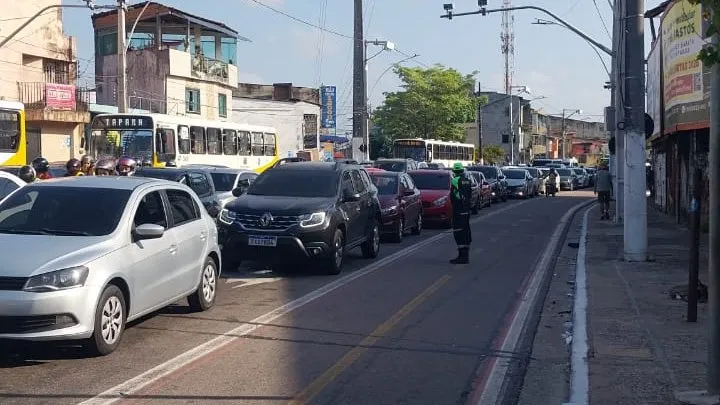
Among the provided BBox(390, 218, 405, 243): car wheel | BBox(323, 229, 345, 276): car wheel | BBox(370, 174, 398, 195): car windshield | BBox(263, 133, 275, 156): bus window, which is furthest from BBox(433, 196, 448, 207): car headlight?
BBox(263, 133, 275, 156): bus window

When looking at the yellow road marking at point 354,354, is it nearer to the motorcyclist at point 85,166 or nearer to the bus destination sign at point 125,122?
the motorcyclist at point 85,166

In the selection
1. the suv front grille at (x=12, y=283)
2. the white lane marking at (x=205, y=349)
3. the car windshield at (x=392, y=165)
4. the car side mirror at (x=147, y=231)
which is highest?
the car windshield at (x=392, y=165)

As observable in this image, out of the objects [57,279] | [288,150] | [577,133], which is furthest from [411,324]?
[577,133]

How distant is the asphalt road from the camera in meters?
7.65

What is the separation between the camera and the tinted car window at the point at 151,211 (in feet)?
32.6

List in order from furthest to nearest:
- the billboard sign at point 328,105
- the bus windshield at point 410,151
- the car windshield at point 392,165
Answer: the billboard sign at point 328,105, the bus windshield at point 410,151, the car windshield at point 392,165

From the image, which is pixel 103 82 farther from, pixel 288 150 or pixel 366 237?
pixel 366 237

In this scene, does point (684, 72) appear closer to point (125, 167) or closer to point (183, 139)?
point (125, 167)

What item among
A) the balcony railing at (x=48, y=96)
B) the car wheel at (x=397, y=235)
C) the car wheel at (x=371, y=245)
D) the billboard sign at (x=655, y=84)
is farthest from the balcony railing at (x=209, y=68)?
the car wheel at (x=371, y=245)

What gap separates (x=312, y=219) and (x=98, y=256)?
618 cm

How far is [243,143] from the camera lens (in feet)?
124

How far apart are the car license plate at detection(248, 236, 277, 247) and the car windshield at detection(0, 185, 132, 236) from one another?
4656 millimetres

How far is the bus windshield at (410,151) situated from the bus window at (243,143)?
17743mm

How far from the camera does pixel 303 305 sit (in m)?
12.2
